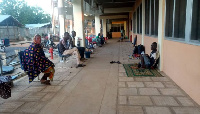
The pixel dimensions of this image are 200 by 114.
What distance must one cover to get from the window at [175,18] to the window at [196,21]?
508 mm

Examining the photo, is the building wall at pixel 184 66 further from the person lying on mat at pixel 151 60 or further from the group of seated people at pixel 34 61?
the group of seated people at pixel 34 61

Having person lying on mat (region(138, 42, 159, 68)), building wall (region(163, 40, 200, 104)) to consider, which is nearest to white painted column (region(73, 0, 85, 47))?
person lying on mat (region(138, 42, 159, 68))

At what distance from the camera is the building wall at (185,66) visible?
2.93 m

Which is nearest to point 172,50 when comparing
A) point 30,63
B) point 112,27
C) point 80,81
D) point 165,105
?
point 165,105

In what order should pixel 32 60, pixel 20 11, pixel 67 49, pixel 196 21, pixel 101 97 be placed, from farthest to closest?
1. pixel 20 11
2. pixel 67 49
3. pixel 32 60
4. pixel 101 97
5. pixel 196 21

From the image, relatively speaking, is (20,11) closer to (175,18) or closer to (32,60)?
(32,60)

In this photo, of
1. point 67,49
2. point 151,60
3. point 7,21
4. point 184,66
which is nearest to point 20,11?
point 7,21

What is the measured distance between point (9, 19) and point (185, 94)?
72.2 feet

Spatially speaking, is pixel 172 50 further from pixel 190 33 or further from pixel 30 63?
pixel 30 63

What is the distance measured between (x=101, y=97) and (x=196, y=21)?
2.27 meters

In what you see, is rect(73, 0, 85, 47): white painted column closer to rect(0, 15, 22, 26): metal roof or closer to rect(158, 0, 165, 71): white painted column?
rect(158, 0, 165, 71): white painted column

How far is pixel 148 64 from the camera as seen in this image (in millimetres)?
5305

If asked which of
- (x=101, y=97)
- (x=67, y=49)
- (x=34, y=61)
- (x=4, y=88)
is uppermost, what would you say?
(x=67, y=49)

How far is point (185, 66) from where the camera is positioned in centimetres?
340
